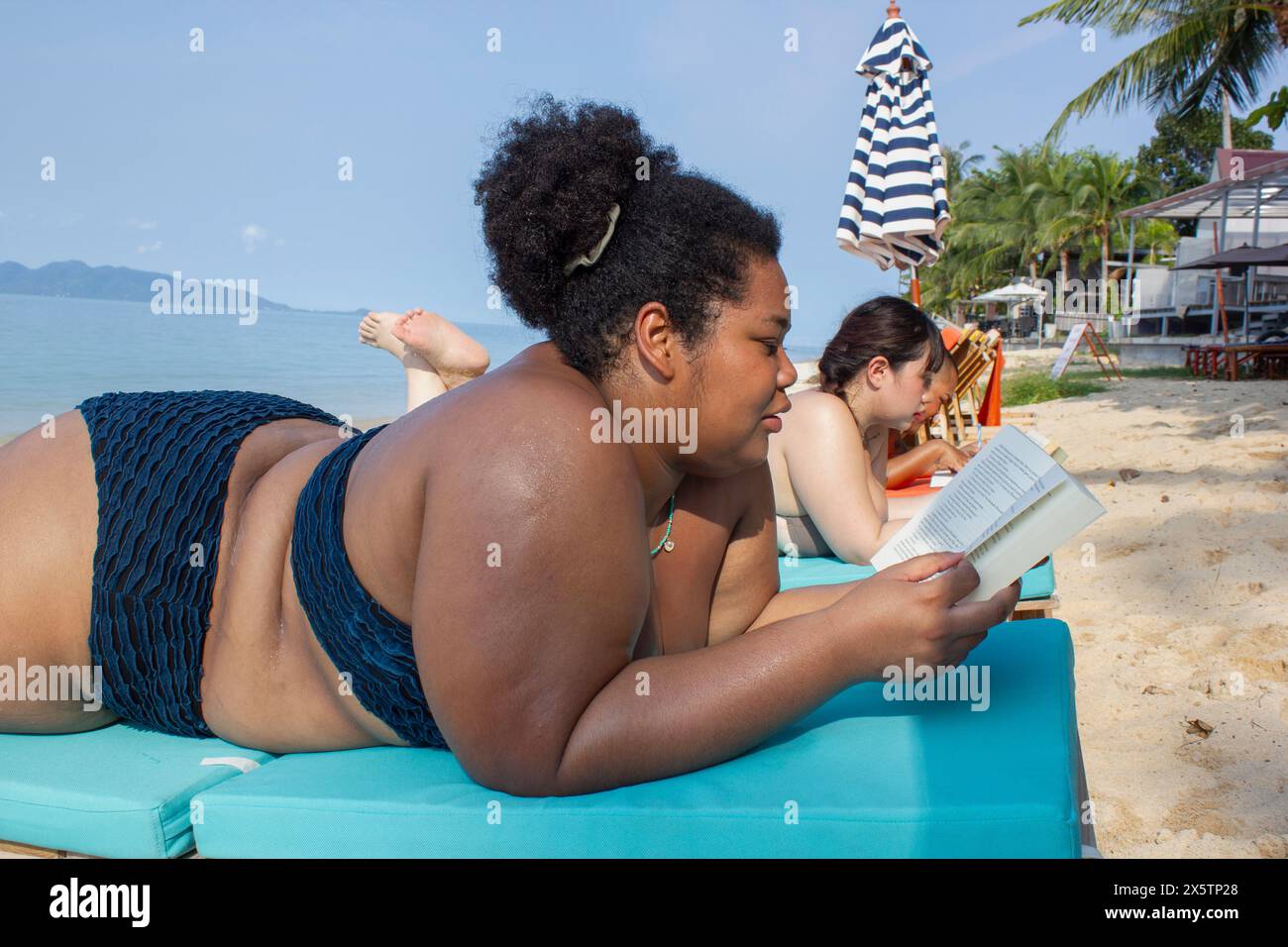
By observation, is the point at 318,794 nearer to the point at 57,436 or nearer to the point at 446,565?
the point at 446,565

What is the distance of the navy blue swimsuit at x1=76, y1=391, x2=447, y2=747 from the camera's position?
1.59 metres

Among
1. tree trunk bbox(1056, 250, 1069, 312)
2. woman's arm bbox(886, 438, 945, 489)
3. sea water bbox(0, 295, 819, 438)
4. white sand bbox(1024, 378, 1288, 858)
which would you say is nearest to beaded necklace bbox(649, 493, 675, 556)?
white sand bbox(1024, 378, 1288, 858)

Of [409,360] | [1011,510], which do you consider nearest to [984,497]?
[1011,510]

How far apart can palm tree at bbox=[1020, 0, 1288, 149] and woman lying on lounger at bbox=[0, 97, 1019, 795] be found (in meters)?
16.7

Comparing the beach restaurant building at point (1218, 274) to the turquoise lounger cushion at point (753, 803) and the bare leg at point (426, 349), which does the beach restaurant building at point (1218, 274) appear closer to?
the bare leg at point (426, 349)

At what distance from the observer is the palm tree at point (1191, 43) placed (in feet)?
48.7

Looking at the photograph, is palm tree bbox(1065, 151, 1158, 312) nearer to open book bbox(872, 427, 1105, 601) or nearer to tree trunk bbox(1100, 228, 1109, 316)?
tree trunk bbox(1100, 228, 1109, 316)

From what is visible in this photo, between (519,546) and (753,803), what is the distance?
1.98 feet

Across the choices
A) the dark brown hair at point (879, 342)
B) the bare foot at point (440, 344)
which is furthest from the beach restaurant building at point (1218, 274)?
the bare foot at point (440, 344)

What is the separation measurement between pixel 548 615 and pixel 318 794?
26.2 inches

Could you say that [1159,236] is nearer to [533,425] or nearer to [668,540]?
[668,540]

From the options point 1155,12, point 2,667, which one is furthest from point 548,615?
point 1155,12

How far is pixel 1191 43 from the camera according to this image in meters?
15.4
